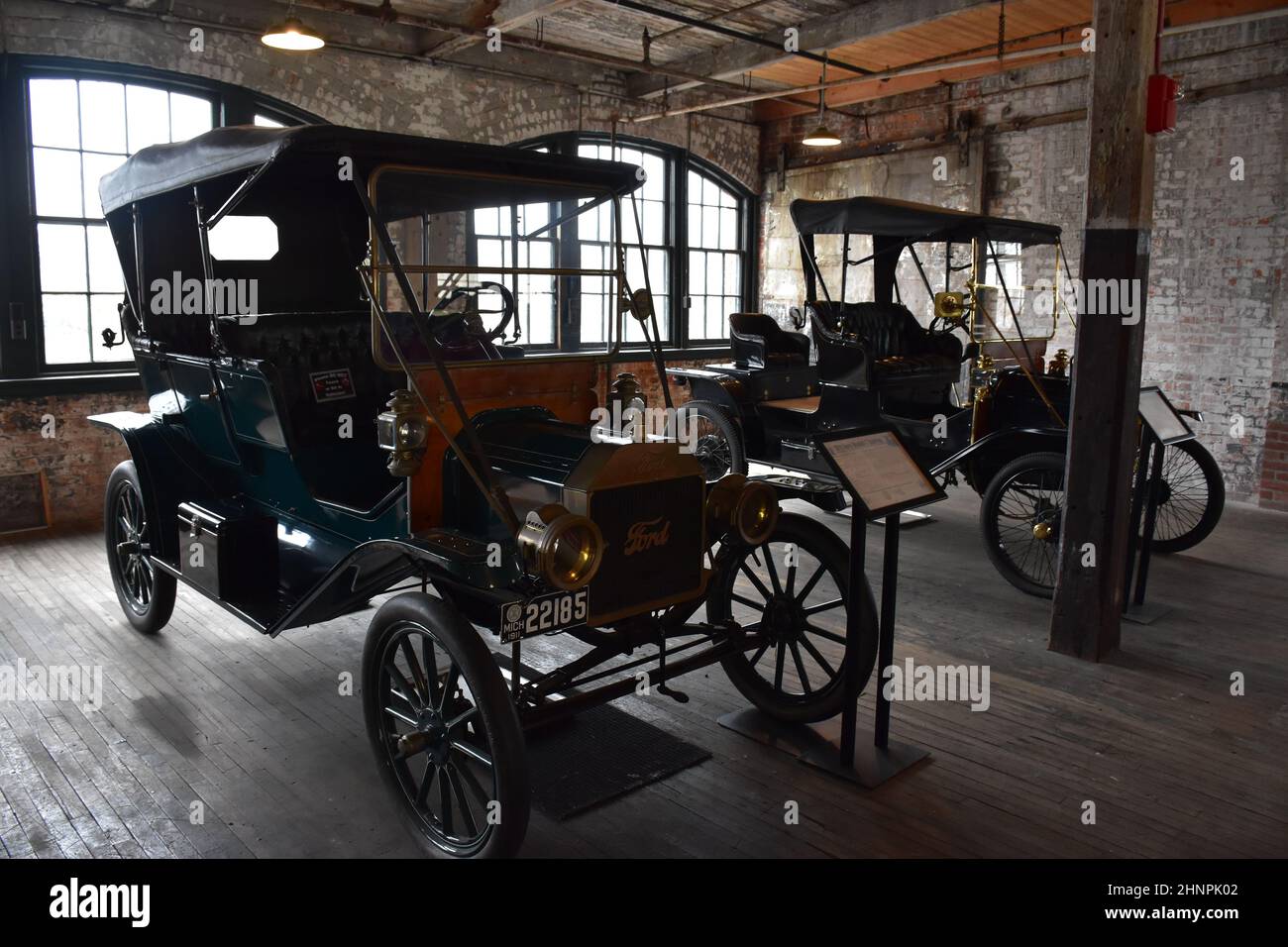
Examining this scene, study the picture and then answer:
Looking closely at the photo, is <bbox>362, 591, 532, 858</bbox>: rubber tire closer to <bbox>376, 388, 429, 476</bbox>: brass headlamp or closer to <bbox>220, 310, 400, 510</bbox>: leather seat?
<bbox>376, 388, 429, 476</bbox>: brass headlamp

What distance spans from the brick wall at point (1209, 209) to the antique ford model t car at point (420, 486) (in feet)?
16.1

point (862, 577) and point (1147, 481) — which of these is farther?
point (1147, 481)

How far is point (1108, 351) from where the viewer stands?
4.19 metres

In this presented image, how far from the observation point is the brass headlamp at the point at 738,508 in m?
3.10

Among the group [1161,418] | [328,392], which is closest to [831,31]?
[1161,418]

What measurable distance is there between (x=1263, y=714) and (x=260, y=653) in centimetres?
400

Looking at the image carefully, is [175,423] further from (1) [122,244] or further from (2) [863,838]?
(2) [863,838]

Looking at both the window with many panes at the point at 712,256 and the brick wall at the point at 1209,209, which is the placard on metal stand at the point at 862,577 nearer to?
the brick wall at the point at 1209,209

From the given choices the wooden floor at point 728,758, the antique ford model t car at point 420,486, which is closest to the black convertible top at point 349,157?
the antique ford model t car at point 420,486

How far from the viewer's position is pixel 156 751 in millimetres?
3324

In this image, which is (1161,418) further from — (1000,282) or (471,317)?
(1000,282)

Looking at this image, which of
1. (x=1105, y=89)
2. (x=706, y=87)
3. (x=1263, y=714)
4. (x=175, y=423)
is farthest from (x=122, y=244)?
(x=706, y=87)

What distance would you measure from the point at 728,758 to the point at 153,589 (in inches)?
106

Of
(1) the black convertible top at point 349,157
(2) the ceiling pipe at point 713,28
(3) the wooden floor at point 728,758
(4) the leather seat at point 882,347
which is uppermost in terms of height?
(2) the ceiling pipe at point 713,28
